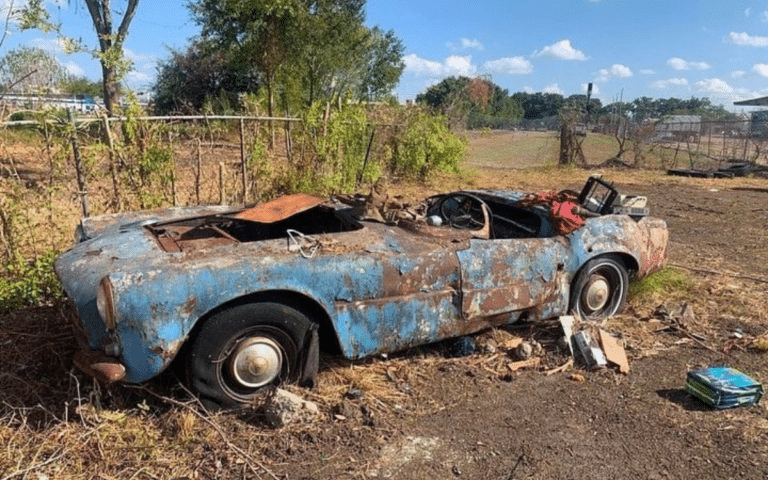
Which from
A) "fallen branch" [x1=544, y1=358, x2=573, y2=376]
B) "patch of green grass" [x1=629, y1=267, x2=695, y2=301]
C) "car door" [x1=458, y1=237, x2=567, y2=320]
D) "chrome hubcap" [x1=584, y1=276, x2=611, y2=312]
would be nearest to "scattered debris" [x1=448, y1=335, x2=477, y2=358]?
"car door" [x1=458, y1=237, x2=567, y2=320]

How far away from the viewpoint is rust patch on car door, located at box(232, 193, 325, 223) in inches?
152

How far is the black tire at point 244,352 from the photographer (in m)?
Answer: 3.15

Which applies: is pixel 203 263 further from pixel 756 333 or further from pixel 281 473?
pixel 756 333

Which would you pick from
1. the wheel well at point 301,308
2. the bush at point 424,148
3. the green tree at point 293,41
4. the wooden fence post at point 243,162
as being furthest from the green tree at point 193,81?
the wheel well at point 301,308

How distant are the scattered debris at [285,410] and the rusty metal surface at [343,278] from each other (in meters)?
0.44

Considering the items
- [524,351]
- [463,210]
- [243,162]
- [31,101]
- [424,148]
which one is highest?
[31,101]

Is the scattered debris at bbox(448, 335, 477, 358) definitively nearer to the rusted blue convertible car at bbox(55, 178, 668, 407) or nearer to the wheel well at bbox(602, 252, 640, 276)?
the rusted blue convertible car at bbox(55, 178, 668, 407)

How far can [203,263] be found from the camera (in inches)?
124

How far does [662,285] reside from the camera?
583cm

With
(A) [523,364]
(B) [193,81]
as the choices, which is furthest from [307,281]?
(B) [193,81]

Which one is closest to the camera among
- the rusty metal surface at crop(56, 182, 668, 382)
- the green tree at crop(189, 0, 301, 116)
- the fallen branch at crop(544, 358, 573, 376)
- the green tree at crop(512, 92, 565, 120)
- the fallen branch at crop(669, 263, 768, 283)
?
the rusty metal surface at crop(56, 182, 668, 382)

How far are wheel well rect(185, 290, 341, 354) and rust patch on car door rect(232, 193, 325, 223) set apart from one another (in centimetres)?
67

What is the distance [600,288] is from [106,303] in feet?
12.6

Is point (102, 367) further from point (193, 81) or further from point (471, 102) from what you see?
point (193, 81)
